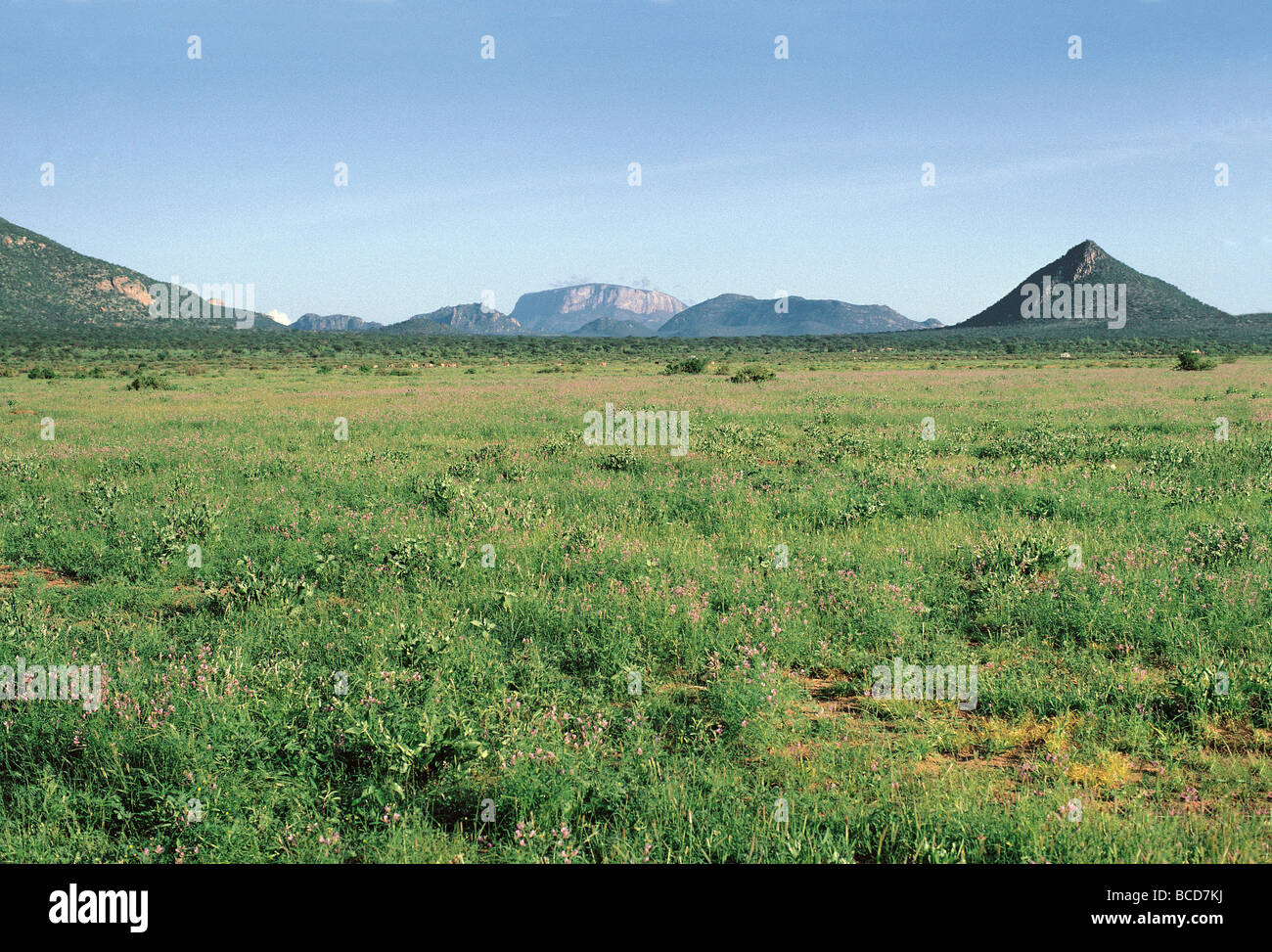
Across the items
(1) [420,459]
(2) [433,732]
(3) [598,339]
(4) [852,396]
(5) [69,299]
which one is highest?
(5) [69,299]

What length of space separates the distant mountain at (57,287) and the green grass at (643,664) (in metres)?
188

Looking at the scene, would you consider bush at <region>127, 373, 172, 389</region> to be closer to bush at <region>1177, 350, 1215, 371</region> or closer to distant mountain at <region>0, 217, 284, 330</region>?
bush at <region>1177, 350, 1215, 371</region>

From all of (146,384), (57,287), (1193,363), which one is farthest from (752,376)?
(57,287)

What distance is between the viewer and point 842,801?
4.11m

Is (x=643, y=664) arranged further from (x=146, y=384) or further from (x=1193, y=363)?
(x=1193, y=363)

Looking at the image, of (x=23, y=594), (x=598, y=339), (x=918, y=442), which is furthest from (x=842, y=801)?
(x=598, y=339)

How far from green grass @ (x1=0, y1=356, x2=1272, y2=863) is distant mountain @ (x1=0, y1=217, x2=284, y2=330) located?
616ft

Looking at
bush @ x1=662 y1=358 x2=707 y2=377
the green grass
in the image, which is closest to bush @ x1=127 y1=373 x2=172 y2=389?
the green grass

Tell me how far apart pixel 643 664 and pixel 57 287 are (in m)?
232

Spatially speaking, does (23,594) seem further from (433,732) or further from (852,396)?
(852,396)

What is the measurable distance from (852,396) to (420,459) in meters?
20.5

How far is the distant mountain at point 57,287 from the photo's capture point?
16350 centimetres

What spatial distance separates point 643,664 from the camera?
Result: 592 cm

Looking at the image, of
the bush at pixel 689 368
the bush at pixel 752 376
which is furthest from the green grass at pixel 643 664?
the bush at pixel 689 368
